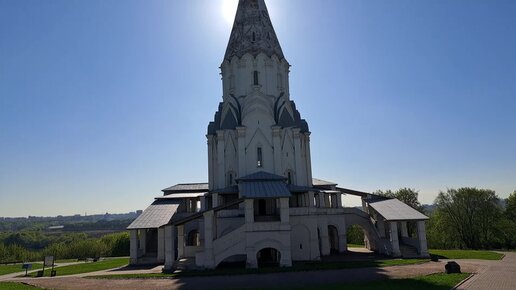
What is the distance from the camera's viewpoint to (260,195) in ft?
79.4

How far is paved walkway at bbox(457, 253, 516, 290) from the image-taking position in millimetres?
14992

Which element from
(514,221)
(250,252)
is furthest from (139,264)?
(514,221)

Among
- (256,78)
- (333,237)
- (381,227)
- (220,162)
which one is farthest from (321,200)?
(256,78)

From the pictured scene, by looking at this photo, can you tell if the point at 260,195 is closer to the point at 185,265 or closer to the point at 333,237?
the point at 185,265

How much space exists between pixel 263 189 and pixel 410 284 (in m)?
12.2

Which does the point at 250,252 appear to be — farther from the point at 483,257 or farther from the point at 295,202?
the point at 483,257

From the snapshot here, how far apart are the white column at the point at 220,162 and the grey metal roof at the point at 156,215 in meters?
4.88

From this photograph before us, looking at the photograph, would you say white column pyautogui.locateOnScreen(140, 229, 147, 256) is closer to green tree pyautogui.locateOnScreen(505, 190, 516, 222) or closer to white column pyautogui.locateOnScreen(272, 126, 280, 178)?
white column pyautogui.locateOnScreen(272, 126, 280, 178)

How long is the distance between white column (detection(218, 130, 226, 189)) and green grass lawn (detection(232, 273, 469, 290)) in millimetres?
17439

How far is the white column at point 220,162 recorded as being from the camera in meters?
32.4

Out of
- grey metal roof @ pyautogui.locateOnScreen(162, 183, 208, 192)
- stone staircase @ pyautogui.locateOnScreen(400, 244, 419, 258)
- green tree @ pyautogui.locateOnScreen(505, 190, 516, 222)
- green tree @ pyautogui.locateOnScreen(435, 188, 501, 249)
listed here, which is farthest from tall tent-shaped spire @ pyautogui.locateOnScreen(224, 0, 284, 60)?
green tree @ pyautogui.locateOnScreen(505, 190, 516, 222)

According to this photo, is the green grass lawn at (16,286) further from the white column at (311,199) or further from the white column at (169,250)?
the white column at (311,199)

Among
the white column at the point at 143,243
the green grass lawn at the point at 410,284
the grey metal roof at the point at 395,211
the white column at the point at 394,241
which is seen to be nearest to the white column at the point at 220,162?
the white column at the point at 143,243

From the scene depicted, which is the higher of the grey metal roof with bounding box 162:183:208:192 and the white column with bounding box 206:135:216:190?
the white column with bounding box 206:135:216:190
